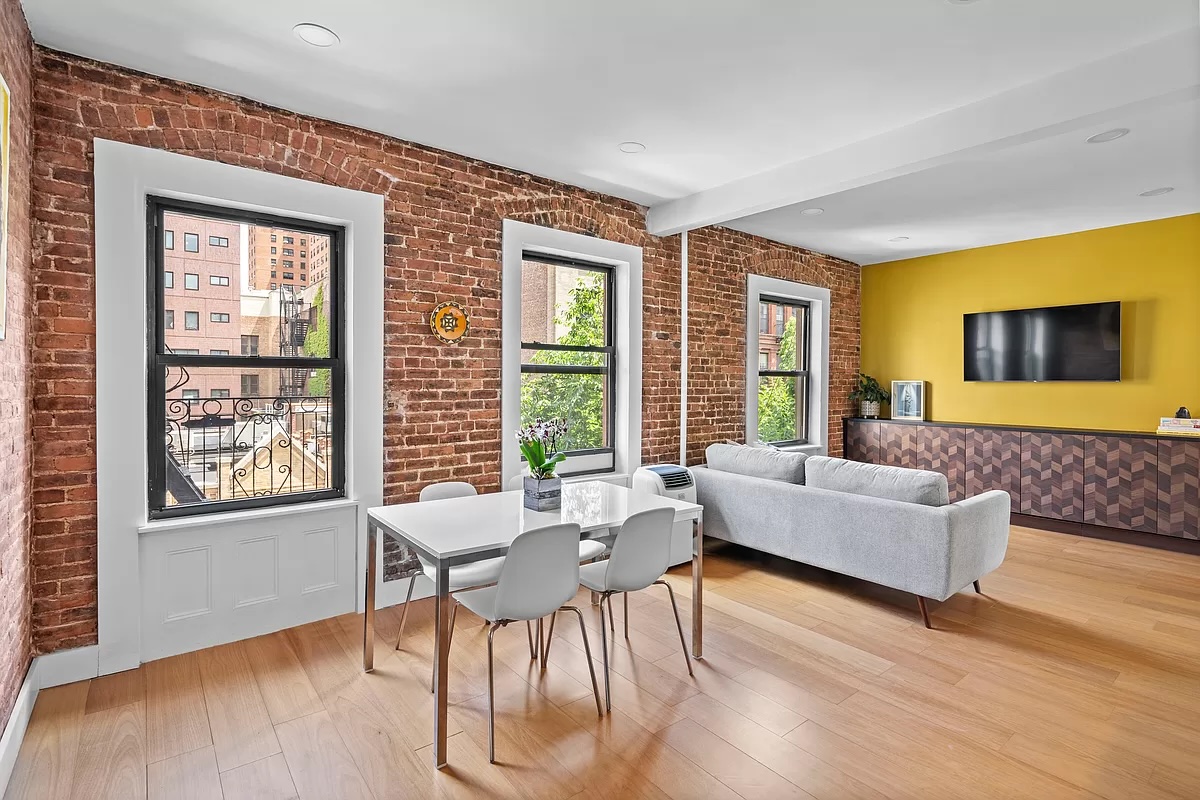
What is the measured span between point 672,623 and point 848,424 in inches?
180

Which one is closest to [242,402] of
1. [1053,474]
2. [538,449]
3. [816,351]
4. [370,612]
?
[370,612]

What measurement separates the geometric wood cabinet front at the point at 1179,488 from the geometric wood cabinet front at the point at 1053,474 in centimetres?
51

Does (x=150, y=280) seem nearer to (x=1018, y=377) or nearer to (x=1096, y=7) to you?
(x=1096, y=7)

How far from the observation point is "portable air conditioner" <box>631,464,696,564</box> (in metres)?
4.52

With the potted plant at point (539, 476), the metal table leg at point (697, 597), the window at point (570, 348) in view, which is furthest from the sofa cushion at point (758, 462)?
the potted plant at point (539, 476)

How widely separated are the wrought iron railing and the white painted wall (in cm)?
17

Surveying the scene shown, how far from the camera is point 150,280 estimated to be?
3.07 metres

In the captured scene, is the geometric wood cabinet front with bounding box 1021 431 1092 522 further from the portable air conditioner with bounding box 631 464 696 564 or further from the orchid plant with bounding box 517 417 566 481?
the orchid plant with bounding box 517 417 566 481

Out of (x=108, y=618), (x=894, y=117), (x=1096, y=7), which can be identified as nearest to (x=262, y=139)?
(x=108, y=618)

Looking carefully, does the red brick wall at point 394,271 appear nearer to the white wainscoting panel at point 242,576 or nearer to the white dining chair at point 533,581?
the white wainscoting panel at point 242,576

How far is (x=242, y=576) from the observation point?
3.26 meters

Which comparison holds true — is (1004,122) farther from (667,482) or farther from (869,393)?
(869,393)

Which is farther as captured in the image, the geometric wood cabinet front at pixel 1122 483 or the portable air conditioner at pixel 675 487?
the geometric wood cabinet front at pixel 1122 483

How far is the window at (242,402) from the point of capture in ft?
10.3
